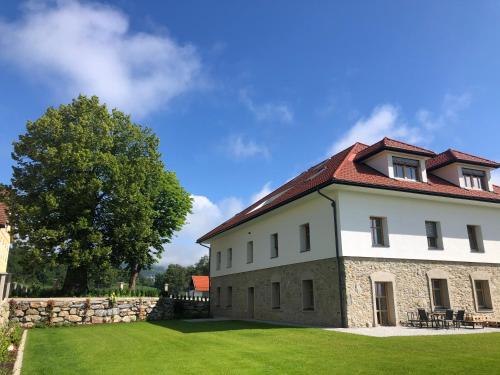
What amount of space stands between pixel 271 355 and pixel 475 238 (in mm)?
15385

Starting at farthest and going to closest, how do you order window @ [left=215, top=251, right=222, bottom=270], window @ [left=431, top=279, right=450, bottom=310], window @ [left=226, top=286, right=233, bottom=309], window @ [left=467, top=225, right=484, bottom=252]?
window @ [left=215, top=251, right=222, bottom=270], window @ [left=226, top=286, right=233, bottom=309], window @ [left=467, top=225, right=484, bottom=252], window @ [left=431, top=279, right=450, bottom=310]

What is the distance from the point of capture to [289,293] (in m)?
19.6

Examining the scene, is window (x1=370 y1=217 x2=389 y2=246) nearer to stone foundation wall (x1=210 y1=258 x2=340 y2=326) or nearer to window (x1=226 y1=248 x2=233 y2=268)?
stone foundation wall (x1=210 y1=258 x2=340 y2=326)

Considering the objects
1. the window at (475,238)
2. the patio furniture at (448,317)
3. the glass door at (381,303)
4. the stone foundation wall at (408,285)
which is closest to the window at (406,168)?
the window at (475,238)

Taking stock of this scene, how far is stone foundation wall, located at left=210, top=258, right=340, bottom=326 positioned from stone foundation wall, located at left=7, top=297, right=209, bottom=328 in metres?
4.32

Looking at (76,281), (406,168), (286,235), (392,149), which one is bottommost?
(76,281)

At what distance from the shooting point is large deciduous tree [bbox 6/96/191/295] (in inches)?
891

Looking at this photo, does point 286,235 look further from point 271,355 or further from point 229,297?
point 271,355

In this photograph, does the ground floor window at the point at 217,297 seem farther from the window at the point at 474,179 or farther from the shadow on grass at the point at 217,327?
the window at the point at 474,179

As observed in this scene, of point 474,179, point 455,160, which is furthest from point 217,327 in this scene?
point 474,179

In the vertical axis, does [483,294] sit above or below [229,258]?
below

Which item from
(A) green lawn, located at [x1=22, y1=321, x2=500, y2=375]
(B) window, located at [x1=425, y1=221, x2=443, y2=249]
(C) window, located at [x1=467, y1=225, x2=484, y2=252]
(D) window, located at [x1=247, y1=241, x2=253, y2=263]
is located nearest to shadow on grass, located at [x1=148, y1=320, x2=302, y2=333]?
(A) green lawn, located at [x1=22, y1=321, x2=500, y2=375]

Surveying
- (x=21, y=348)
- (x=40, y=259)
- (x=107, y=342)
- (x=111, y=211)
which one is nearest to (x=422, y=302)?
(x=107, y=342)

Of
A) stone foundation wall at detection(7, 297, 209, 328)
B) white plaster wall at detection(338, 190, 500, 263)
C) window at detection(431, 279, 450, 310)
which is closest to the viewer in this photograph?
white plaster wall at detection(338, 190, 500, 263)
